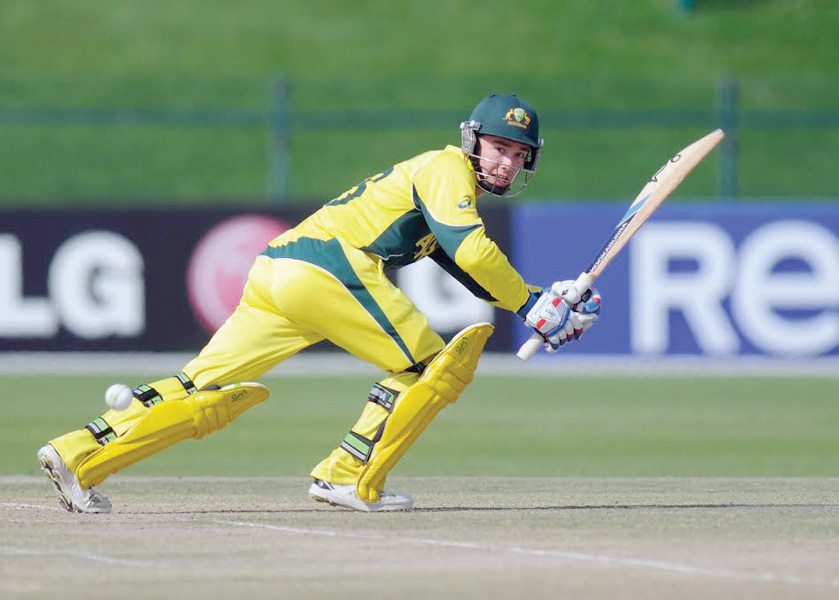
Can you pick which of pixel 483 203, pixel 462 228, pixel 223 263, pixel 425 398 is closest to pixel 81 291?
pixel 223 263

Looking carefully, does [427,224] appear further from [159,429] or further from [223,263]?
[223,263]

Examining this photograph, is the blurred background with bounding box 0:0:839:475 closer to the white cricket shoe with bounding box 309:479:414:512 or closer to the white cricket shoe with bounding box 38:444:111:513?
the white cricket shoe with bounding box 309:479:414:512

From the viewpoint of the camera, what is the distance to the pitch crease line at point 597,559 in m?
5.63

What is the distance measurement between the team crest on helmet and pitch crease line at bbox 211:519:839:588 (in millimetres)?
1871

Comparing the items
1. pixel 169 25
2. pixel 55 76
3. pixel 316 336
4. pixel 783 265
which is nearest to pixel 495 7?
pixel 169 25

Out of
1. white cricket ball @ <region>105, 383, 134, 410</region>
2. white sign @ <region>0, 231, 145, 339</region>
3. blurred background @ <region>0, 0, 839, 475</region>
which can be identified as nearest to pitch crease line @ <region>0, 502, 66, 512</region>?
white cricket ball @ <region>105, 383, 134, 410</region>

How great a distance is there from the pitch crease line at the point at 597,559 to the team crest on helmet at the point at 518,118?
1871mm

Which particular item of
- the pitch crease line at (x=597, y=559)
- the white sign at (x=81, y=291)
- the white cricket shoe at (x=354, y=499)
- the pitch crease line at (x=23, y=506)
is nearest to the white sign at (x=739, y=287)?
the white sign at (x=81, y=291)

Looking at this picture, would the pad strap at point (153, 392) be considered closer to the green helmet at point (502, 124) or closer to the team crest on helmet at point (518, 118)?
the green helmet at point (502, 124)

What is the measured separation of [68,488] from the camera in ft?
23.4

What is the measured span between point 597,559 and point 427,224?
1.83 m

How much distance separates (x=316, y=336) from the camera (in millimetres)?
7445

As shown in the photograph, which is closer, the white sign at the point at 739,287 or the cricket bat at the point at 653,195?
the cricket bat at the point at 653,195

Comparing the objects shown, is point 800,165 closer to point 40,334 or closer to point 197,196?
point 197,196
